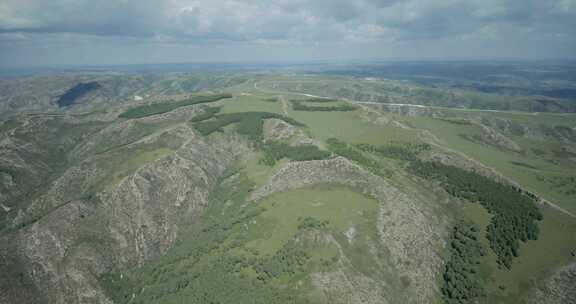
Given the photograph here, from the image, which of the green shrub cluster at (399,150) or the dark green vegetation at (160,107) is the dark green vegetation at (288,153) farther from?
the dark green vegetation at (160,107)

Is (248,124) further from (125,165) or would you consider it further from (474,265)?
(474,265)

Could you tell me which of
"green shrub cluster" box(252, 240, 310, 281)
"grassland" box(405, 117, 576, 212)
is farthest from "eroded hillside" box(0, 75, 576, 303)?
"grassland" box(405, 117, 576, 212)

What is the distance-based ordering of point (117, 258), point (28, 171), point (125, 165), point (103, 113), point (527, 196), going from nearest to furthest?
point (117, 258) → point (527, 196) → point (125, 165) → point (28, 171) → point (103, 113)

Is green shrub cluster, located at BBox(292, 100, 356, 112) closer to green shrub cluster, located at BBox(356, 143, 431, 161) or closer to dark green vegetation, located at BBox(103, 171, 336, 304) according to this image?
green shrub cluster, located at BBox(356, 143, 431, 161)

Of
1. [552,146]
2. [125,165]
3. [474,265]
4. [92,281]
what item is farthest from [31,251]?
[552,146]

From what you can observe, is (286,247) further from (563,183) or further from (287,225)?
(563,183)

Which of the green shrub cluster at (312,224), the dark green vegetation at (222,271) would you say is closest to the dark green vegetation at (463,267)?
the green shrub cluster at (312,224)

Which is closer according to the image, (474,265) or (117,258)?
(474,265)
